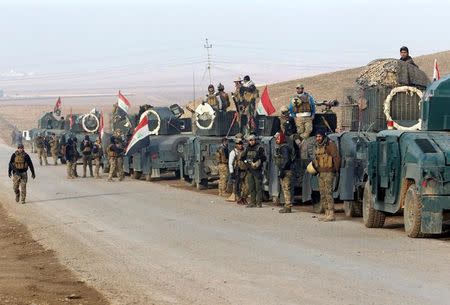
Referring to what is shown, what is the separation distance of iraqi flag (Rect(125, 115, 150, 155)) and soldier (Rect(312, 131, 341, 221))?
53.2 feet

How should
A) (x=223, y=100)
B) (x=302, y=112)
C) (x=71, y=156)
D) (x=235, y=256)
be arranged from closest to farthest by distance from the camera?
(x=235, y=256)
(x=302, y=112)
(x=223, y=100)
(x=71, y=156)

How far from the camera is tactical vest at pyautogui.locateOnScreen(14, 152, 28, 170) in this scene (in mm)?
30047

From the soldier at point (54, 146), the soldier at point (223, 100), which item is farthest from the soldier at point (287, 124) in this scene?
the soldier at point (54, 146)

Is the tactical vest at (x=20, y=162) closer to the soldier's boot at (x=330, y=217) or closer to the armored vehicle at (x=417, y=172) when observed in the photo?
the soldier's boot at (x=330, y=217)

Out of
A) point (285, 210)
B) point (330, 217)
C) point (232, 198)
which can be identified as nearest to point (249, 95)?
point (232, 198)

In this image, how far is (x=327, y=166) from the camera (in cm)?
2156

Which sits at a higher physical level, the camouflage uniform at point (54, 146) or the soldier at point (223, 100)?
the soldier at point (223, 100)

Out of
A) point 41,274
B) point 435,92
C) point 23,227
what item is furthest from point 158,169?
point 41,274

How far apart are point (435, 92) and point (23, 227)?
345 inches

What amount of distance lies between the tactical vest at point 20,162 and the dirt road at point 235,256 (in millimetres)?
3211

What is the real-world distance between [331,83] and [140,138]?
37753 millimetres

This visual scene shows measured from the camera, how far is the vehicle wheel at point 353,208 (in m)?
22.5

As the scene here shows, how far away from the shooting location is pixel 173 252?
16.6m

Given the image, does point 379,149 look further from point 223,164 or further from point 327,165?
point 223,164
